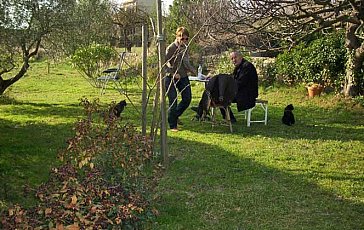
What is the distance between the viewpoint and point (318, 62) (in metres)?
11.3

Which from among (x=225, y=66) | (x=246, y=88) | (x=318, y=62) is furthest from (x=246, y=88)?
(x=225, y=66)

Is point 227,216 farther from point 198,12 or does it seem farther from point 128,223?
point 198,12

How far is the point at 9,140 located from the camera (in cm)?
720

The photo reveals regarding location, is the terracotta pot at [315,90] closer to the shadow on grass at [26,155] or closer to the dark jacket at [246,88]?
the dark jacket at [246,88]

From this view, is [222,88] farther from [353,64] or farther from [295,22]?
[353,64]

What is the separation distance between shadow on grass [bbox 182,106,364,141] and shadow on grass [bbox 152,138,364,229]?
6.35 ft

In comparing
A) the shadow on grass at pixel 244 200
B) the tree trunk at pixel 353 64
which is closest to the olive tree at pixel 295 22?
the tree trunk at pixel 353 64

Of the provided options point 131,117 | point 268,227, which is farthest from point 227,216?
point 131,117

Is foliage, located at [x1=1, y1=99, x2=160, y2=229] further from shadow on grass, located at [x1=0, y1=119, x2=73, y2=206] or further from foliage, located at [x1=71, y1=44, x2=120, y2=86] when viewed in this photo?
foliage, located at [x1=71, y1=44, x2=120, y2=86]

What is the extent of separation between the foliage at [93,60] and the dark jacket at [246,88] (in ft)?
24.0

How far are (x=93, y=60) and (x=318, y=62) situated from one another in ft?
24.9

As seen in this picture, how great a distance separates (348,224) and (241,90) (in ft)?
14.1

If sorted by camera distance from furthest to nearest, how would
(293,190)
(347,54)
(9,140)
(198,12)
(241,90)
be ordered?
(198,12) → (347,54) → (241,90) → (9,140) → (293,190)

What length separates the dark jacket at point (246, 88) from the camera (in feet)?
26.1
